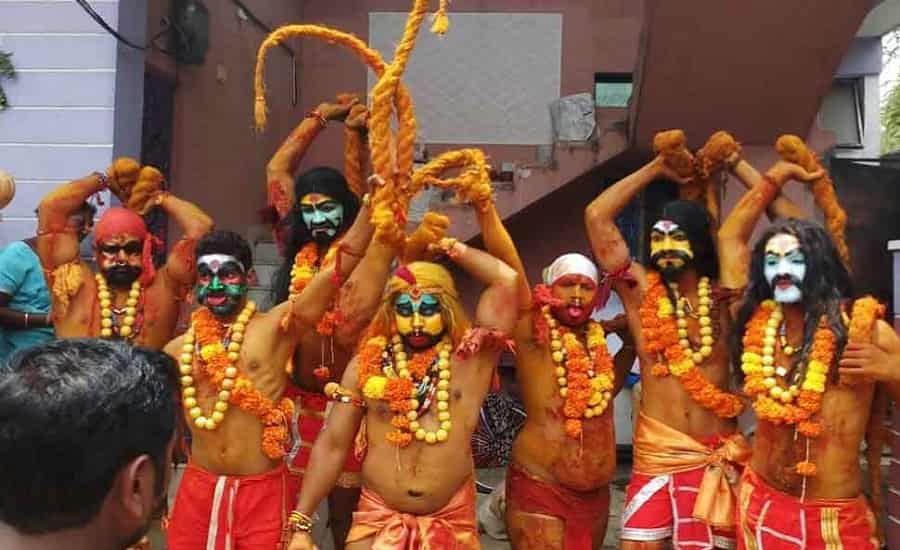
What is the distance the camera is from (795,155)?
4035mm

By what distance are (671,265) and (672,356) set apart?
1.38ft

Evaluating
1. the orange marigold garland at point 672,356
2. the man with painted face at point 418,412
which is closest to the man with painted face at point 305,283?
the man with painted face at point 418,412

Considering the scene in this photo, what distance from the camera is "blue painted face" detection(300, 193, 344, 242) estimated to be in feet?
13.2

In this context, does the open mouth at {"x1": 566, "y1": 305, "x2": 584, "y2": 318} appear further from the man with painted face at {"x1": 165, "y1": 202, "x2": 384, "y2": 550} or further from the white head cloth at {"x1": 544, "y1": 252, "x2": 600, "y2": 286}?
the man with painted face at {"x1": 165, "y1": 202, "x2": 384, "y2": 550}

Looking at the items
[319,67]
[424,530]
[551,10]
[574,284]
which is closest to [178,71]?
[319,67]

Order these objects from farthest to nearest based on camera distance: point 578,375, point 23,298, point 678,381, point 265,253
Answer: point 265,253 → point 23,298 → point 678,381 → point 578,375

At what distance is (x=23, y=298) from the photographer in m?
4.49

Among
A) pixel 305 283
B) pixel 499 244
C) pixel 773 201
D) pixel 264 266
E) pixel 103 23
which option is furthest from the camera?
pixel 264 266

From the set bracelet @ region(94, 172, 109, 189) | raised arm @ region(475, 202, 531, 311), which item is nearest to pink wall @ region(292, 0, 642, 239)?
bracelet @ region(94, 172, 109, 189)

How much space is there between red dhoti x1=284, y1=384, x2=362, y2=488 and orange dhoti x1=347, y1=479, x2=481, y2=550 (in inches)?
27.7

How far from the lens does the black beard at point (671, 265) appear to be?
3.87 metres

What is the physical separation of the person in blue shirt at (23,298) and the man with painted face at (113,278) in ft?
0.73

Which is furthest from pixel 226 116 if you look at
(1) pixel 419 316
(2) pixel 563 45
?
(1) pixel 419 316

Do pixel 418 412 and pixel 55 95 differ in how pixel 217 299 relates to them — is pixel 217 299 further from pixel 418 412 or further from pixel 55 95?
pixel 55 95
